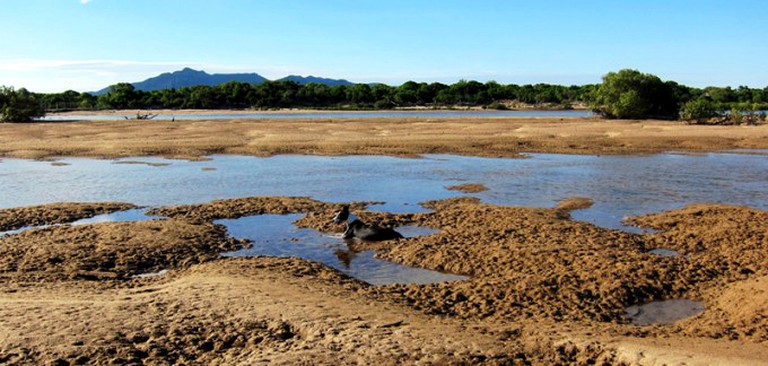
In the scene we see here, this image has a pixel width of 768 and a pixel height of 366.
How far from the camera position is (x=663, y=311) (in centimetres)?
845

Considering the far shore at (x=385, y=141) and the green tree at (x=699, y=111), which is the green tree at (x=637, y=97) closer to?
the green tree at (x=699, y=111)

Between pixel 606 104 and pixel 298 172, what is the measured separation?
4230cm

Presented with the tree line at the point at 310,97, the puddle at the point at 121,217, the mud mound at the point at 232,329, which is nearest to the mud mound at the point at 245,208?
the puddle at the point at 121,217

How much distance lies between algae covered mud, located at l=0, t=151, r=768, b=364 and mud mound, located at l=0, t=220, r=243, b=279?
0.05 metres

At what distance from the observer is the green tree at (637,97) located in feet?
182

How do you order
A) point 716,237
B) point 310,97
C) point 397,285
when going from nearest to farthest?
point 397,285 → point 716,237 → point 310,97

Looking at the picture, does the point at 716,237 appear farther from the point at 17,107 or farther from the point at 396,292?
the point at 17,107

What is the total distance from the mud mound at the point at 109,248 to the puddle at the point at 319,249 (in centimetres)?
61

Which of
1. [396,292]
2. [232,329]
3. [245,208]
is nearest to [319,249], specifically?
[396,292]

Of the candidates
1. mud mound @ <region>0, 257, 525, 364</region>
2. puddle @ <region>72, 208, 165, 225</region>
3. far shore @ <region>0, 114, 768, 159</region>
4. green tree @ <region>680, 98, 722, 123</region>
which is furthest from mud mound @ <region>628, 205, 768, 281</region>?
green tree @ <region>680, 98, 722, 123</region>

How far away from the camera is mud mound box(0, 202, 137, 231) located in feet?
46.2

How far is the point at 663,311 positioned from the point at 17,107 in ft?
221

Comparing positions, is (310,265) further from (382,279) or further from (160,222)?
(160,222)

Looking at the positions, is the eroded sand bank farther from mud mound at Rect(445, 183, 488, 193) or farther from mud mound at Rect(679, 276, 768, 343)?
mud mound at Rect(445, 183, 488, 193)
